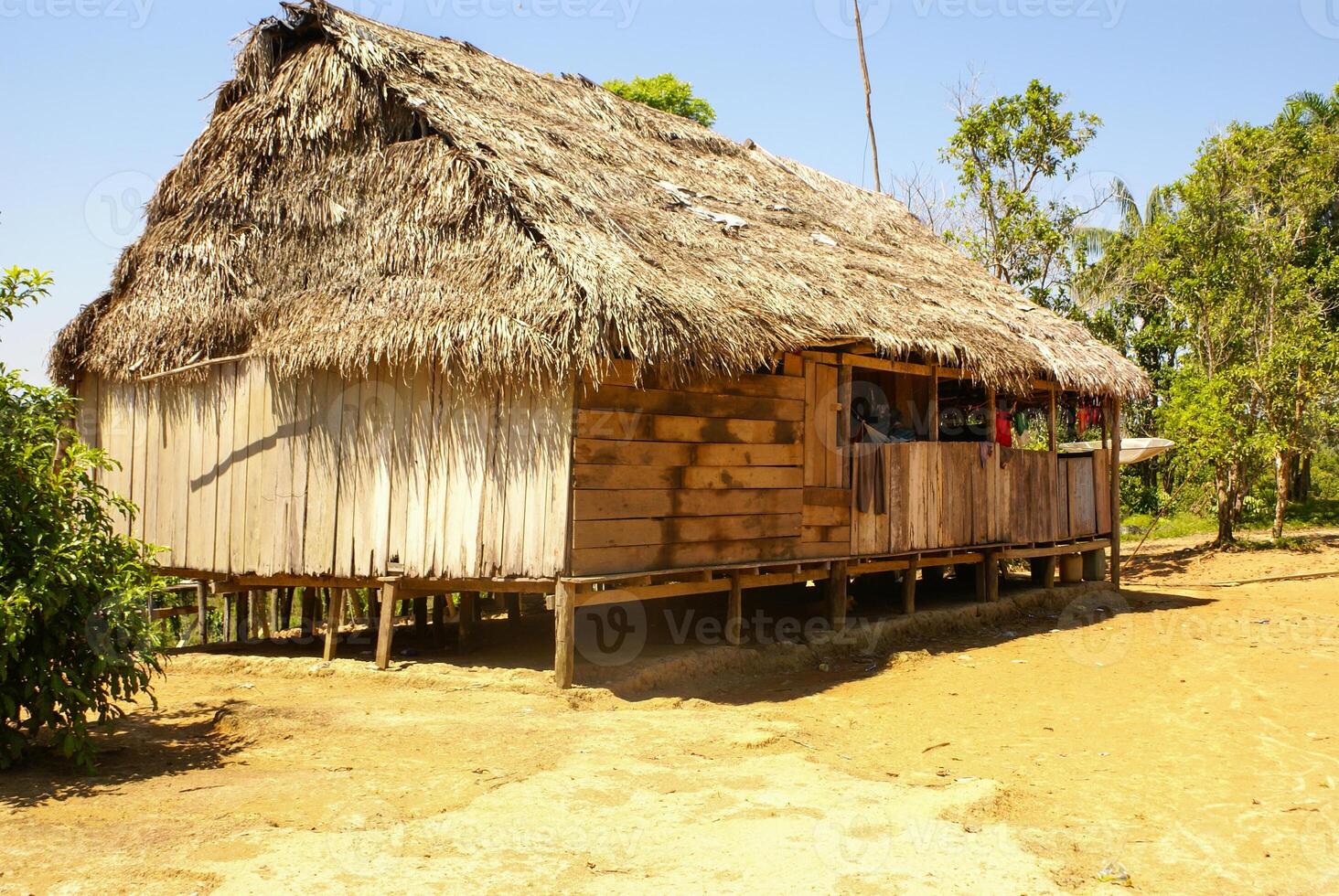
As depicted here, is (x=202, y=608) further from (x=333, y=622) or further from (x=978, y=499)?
Answer: (x=978, y=499)

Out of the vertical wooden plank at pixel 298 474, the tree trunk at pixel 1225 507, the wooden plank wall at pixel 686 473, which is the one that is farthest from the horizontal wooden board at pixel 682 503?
the tree trunk at pixel 1225 507

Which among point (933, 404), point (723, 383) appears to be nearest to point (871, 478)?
point (933, 404)

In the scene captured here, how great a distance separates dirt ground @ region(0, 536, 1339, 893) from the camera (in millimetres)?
4602

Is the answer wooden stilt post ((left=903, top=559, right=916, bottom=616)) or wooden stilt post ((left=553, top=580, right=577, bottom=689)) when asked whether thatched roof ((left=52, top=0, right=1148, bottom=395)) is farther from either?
wooden stilt post ((left=903, top=559, right=916, bottom=616))

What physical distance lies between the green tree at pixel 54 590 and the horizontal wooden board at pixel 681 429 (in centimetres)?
315

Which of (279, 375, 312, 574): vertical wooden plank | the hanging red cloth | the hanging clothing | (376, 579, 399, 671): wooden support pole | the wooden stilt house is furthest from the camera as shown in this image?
the hanging red cloth

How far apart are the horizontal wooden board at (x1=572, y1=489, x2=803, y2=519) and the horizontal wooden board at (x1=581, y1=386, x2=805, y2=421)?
0.62 meters

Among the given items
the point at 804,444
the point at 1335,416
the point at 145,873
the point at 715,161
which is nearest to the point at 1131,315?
the point at 1335,416

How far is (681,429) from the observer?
859cm

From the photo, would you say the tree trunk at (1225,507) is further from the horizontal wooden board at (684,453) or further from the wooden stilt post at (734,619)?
the wooden stilt post at (734,619)

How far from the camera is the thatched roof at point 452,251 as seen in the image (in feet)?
25.7

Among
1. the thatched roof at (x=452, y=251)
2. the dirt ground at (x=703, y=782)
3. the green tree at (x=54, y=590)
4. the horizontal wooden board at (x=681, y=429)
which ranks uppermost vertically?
the thatched roof at (x=452, y=251)

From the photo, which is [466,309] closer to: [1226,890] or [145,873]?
[145,873]

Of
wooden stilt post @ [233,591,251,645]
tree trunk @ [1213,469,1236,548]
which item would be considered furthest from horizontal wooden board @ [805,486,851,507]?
tree trunk @ [1213,469,1236,548]
